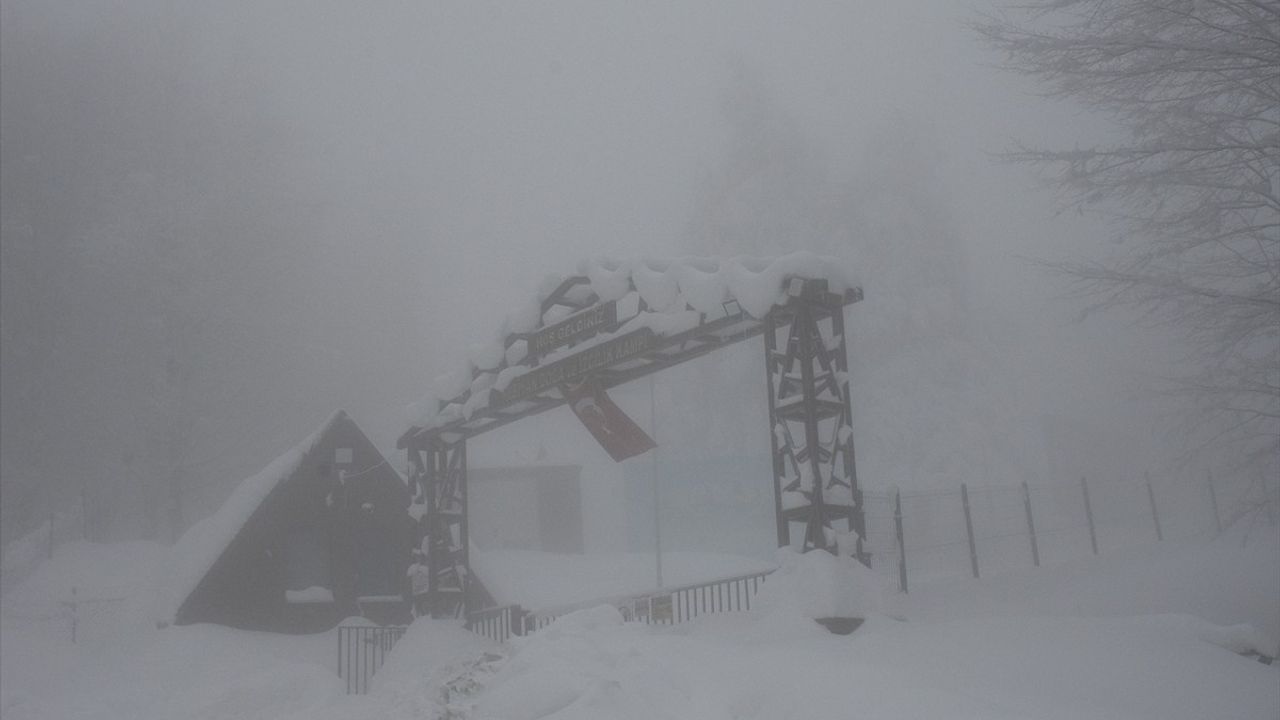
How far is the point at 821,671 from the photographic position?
668 centimetres

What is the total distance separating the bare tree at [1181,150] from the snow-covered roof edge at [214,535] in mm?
16413

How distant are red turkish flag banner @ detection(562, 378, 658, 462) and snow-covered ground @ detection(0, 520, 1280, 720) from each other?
136 inches

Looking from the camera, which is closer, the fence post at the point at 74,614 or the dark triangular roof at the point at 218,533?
the dark triangular roof at the point at 218,533

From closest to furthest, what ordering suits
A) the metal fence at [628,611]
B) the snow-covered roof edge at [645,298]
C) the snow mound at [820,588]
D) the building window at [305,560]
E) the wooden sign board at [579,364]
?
the snow mound at [820,588]
the snow-covered roof edge at [645,298]
the metal fence at [628,611]
the wooden sign board at [579,364]
the building window at [305,560]

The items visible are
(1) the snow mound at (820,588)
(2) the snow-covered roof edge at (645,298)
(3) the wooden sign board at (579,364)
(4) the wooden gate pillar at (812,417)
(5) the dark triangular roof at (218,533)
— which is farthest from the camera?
(5) the dark triangular roof at (218,533)

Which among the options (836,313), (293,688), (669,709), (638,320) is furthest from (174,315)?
(669,709)

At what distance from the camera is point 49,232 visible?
33625 millimetres

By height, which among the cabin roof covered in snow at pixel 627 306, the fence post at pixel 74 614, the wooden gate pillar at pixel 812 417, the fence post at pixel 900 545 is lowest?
the fence post at pixel 74 614

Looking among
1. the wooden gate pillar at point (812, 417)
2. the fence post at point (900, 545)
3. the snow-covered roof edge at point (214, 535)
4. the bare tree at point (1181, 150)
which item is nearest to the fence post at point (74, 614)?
the snow-covered roof edge at point (214, 535)

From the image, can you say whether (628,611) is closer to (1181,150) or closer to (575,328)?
(575,328)

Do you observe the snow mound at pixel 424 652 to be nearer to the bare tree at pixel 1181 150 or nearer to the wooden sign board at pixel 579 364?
the wooden sign board at pixel 579 364

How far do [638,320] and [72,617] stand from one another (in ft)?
62.1

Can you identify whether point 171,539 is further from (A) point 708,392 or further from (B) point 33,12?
(B) point 33,12

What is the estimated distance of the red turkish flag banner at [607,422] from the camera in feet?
41.8
